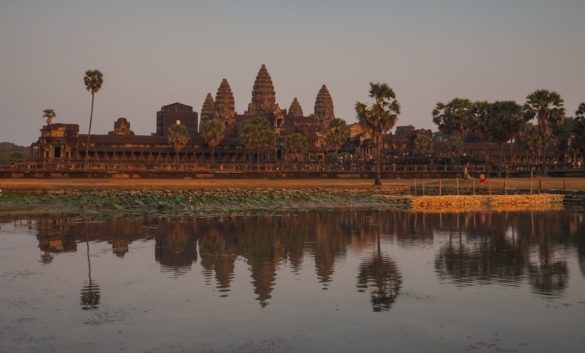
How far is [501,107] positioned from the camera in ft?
334

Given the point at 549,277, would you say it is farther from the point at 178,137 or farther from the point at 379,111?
the point at 178,137

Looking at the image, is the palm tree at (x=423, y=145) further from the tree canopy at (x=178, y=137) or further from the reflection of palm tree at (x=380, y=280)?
the reflection of palm tree at (x=380, y=280)

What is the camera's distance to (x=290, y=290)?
20609 mm

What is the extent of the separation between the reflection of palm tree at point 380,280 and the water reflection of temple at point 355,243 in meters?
0.03

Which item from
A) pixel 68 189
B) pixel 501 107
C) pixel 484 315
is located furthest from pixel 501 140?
pixel 484 315

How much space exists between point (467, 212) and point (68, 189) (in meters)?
42.3

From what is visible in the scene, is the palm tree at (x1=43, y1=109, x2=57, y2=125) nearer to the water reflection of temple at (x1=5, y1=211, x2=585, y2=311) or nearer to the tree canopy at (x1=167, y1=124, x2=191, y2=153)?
the tree canopy at (x1=167, y1=124, x2=191, y2=153)

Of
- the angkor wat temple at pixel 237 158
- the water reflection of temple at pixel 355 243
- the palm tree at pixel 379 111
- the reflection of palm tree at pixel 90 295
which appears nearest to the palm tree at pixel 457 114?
the angkor wat temple at pixel 237 158

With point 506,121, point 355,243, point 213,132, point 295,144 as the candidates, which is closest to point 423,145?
point 295,144

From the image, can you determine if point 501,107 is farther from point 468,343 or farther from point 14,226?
point 468,343

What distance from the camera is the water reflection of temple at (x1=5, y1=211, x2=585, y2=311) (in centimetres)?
2277

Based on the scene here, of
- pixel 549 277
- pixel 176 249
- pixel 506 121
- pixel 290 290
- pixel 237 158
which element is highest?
pixel 506 121

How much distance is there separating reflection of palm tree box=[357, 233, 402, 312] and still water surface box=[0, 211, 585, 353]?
56 mm

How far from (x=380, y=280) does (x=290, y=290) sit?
11.7 feet
